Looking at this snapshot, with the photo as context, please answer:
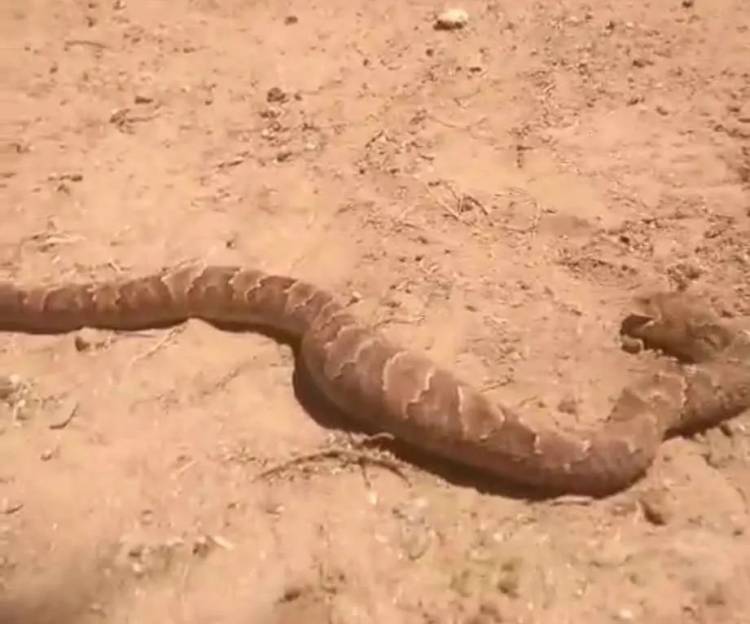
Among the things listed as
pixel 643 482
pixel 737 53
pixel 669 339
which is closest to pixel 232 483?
pixel 643 482

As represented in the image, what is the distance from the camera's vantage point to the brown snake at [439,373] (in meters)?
3.20

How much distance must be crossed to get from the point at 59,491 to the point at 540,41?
11.7 feet

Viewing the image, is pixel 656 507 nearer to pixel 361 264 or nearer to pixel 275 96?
pixel 361 264

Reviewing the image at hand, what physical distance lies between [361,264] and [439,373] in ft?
3.03

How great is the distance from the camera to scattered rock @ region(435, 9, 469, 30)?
18.2ft

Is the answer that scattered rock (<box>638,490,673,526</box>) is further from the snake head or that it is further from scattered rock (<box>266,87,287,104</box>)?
scattered rock (<box>266,87,287,104</box>)

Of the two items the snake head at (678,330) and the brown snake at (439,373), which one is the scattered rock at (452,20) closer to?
the brown snake at (439,373)

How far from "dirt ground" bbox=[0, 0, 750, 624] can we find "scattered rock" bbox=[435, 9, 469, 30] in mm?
58

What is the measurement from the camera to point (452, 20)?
5562mm

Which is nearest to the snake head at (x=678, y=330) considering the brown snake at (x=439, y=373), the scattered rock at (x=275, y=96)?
the brown snake at (x=439, y=373)

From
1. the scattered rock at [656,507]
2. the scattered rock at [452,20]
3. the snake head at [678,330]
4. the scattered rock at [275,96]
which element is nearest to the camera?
the scattered rock at [656,507]

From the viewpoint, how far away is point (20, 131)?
5379 mm

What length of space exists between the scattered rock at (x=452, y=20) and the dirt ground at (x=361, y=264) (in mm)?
58

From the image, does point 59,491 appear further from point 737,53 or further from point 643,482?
point 737,53
